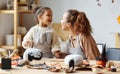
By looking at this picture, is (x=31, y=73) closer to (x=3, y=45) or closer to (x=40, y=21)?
(x=40, y=21)

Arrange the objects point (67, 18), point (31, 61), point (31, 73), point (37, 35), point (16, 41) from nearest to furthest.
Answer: point (31, 73) < point (31, 61) < point (67, 18) < point (37, 35) < point (16, 41)

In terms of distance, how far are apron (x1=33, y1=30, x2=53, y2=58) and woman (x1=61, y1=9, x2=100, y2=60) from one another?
280 millimetres

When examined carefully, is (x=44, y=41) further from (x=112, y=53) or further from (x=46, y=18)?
(x=112, y=53)

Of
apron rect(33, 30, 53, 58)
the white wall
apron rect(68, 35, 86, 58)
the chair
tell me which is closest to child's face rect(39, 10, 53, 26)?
apron rect(33, 30, 53, 58)

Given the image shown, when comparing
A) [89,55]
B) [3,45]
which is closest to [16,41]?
[3,45]

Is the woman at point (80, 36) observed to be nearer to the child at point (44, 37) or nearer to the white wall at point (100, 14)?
the child at point (44, 37)

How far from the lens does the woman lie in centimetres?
255

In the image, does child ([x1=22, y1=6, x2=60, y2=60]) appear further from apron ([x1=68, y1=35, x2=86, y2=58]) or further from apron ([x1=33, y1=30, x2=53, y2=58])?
apron ([x1=68, y1=35, x2=86, y2=58])

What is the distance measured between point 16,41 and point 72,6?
107 centimetres

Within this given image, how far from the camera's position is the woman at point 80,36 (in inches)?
100

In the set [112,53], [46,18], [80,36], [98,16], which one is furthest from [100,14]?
[80,36]

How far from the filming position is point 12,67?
6.78 ft

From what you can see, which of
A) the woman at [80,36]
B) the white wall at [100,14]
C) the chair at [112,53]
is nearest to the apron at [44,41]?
the woman at [80,36]

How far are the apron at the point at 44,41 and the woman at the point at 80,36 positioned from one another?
28 cm
